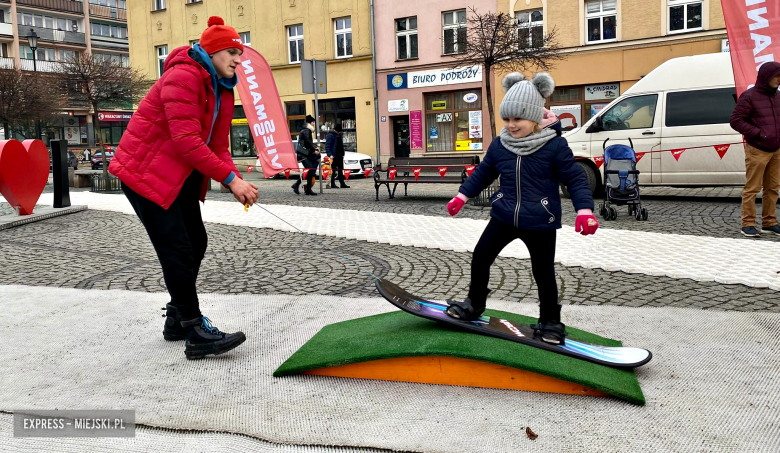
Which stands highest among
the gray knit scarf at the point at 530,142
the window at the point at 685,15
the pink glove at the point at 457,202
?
the window at the point at 685,15

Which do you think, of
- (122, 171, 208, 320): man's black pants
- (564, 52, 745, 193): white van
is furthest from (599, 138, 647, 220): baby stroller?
(122, 171, 208, 320): man's black pants

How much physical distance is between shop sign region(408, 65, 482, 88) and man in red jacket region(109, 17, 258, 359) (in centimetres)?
2457

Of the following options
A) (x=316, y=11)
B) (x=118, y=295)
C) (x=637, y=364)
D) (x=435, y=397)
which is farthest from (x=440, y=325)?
(x=316, y=11)

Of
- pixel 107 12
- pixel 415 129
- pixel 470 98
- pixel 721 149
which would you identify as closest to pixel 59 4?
pixel 107 12

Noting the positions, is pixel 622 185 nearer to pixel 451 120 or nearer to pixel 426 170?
pixel 426 170

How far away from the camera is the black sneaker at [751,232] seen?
809cm

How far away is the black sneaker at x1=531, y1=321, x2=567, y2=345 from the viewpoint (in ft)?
11.7

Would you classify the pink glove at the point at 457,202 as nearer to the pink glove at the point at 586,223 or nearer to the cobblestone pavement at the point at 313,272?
the pink glove at the point at 586,223

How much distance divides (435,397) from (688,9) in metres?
24.7

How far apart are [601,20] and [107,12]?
65.3 m

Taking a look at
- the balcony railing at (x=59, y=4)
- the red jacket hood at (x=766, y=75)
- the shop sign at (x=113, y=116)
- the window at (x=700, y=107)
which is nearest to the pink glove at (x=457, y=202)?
the red jacket hood at (x=766, y=75)

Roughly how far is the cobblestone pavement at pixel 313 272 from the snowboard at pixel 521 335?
1.52 m

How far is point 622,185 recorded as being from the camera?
A: 1003cm

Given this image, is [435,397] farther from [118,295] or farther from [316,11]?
[316,11]
